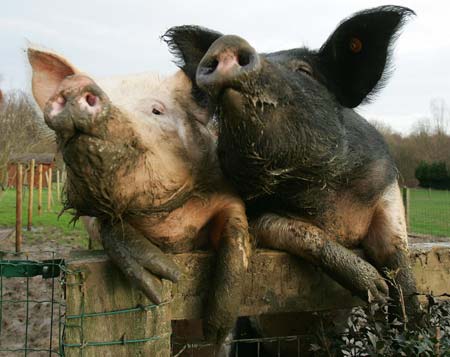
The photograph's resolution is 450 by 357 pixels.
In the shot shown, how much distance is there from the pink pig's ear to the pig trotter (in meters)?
0.59

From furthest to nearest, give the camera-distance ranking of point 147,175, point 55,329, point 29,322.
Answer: point 55,329
point 29,322
point 147,175

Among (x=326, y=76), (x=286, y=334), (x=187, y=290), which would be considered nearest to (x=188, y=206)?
(x=187, y=290)

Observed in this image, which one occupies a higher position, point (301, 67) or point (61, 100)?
point (301, 67)

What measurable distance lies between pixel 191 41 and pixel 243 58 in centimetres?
69

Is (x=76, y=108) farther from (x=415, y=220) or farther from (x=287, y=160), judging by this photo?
(x=415, y=220)

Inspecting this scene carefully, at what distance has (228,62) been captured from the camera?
60.2 inches

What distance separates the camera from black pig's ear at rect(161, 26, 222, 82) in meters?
2.16

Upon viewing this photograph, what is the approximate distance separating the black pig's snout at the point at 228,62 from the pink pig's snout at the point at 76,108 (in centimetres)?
32

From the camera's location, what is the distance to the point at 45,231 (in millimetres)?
13953

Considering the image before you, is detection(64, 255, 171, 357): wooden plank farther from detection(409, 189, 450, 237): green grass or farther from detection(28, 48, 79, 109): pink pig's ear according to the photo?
detection(409, 189, 450, 237): green grass

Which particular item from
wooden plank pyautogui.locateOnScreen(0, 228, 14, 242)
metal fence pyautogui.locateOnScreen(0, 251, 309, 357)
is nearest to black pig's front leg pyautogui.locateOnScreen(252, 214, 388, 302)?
metal fence pyautogui.locateOnScreen(0, 251, 309, 357)

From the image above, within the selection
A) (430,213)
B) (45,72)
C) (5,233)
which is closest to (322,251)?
(45,72)

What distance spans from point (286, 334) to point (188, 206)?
1073 millimetres

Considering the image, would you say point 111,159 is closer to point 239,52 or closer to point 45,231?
point 239,52
